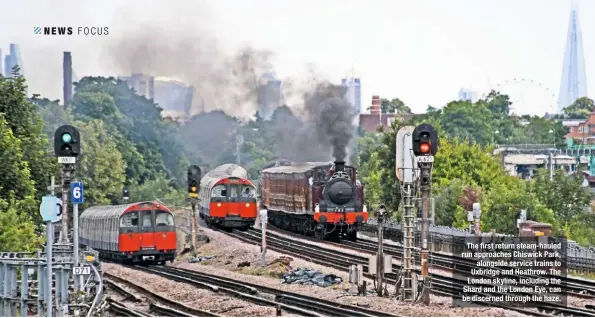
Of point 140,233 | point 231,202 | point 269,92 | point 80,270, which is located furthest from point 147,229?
point 269,92

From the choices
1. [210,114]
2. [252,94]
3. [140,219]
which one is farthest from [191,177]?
[210,114]

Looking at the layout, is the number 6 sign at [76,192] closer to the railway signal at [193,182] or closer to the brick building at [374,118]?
the railway signal at [193,182]

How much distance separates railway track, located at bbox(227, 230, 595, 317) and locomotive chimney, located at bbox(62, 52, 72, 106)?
112 ft

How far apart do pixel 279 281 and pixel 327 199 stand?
1277cm

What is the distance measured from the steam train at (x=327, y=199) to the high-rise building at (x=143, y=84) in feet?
94.2

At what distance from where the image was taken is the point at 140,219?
→ 1901 inches

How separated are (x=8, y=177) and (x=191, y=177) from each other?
8093 mm

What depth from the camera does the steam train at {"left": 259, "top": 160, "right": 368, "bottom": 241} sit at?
53.9m

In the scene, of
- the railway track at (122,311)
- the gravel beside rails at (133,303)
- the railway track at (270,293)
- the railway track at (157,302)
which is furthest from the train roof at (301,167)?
the railway track at (122,311)

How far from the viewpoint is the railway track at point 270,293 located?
30.2m

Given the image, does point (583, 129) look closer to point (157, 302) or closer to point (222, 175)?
point (222, 175)

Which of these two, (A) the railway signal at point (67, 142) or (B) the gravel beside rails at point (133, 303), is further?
(B) the gravel beside rails at point (133, 303)

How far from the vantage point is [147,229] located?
4838 cm

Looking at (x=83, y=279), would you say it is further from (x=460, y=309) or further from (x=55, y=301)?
(x=460, y=309)
